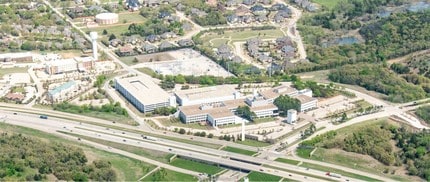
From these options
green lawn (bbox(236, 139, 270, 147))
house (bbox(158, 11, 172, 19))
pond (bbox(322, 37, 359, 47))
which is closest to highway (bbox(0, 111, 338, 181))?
green lawn (bbox(236, 139, 270, 147))

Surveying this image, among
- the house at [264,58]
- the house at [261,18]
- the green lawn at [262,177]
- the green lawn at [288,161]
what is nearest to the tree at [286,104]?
the green lawn at [288,161]

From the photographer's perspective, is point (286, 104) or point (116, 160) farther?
point (286, 104)

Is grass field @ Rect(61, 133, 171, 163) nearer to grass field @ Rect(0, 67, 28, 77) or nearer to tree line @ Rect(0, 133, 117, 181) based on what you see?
tree line @ Rect(0, 133, 117, 181)

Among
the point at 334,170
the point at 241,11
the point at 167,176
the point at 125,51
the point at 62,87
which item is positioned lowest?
the point at 167,176

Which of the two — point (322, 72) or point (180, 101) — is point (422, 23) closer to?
point (322, 72)

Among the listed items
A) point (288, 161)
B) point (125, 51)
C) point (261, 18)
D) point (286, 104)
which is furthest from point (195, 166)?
point (261, 18)

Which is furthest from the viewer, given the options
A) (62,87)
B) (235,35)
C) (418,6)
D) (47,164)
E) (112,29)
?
(418,6)

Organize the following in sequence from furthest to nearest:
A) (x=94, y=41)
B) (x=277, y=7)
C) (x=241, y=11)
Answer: (x=277, y=7) → (x=241, y=11) → (x=94, y=41)

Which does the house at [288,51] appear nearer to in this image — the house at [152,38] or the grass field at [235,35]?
the grass field at [235,35]

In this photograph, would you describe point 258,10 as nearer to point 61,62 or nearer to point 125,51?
point 125,51
